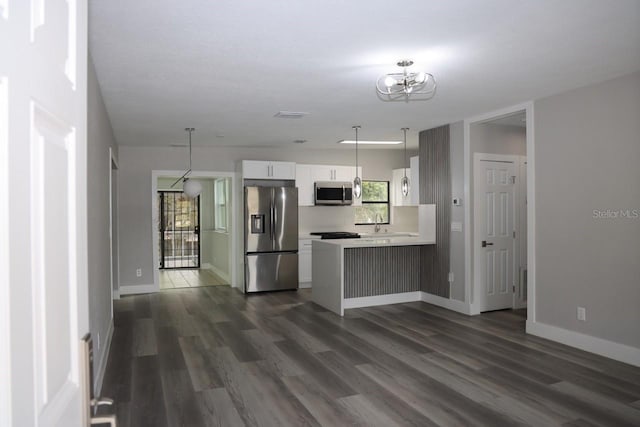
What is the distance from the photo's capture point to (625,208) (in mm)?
3850

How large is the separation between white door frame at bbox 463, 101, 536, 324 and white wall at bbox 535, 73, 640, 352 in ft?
0.18

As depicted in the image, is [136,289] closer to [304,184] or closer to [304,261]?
[304,261]

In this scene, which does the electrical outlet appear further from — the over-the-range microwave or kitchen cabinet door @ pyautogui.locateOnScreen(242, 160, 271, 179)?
kitchen cabinet door @ pyautogui.locateOnScreen(242, 160, 271, 179)

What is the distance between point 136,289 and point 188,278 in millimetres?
1791

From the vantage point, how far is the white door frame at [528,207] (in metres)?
4.69

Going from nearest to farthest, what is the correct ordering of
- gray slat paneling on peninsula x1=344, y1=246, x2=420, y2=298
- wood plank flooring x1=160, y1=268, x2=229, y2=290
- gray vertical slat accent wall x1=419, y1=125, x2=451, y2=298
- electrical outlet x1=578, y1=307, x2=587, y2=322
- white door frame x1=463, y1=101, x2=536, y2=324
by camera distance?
electrical outlet x1=578, y1=307, x2=587, y2=322 < white door frame x1=463, y1=101, x2=536, y2=324 < gray vertical slat accent wall x1=419, y1=125, x2=451, y2=298 < gray slat paneling on peninsula x1=344, y1=246, x2=420, y2=298 < wood plank flooring x1=160, y1=268, x2=229, y2=290

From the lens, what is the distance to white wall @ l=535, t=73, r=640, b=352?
3.82 metres

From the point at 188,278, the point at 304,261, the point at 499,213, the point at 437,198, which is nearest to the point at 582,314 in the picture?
the point at 499,213

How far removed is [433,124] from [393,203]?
3034mm

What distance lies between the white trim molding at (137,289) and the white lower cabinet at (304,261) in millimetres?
2416

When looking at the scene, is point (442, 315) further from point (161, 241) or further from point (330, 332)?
point (161, 241)

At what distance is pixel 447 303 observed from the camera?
19.8 ft

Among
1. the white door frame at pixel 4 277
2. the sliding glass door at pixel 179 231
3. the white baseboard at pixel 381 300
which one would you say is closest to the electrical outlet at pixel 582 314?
the white baseboard at pixel 381 300

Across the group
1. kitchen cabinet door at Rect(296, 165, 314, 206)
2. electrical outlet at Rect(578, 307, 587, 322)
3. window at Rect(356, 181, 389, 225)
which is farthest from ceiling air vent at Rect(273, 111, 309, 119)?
window at Rect(356, 181, 389, 225)
